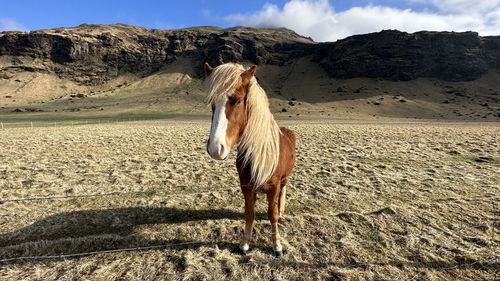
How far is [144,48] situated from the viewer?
135000mm

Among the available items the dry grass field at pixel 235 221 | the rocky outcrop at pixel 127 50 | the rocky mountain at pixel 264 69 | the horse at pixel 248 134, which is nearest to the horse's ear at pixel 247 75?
the horse at pixel 248 134

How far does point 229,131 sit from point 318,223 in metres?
3.40

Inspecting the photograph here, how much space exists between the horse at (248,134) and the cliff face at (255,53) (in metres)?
119

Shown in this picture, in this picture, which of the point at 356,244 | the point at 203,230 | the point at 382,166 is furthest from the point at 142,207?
the point at 382,166

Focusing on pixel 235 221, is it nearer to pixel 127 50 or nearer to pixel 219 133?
pixel 219 133

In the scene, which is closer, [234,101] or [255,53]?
[234,101]

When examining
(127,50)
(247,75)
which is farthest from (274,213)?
(127,50)

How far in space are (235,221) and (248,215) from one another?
1.40 metres

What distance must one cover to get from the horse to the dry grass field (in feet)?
3.04

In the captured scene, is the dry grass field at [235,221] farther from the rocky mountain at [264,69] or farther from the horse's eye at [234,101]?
the rocky mountain at [264,69]

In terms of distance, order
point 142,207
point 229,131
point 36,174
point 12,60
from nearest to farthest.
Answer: point 229,131
point 142,207
point 36,174
point 12,60

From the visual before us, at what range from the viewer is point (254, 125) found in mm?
4621

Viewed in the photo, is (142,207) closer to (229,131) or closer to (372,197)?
(229,131)

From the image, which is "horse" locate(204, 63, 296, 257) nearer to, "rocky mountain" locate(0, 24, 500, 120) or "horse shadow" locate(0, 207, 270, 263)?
"horse shadow" locate(0, 207, 270, 263)
